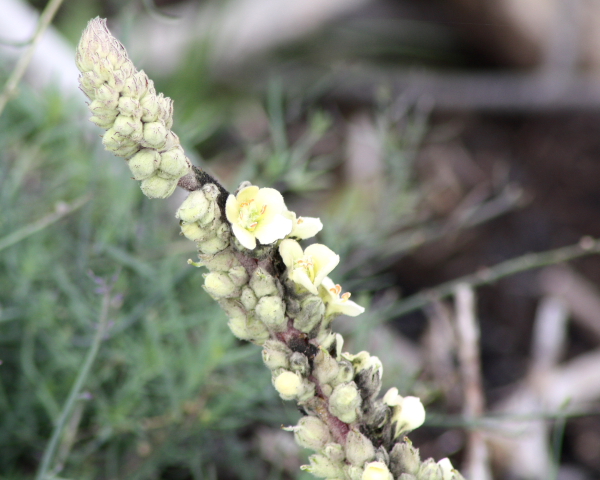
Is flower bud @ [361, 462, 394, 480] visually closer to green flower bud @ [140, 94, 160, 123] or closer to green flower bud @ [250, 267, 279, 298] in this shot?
green flower bud @ [250, 267, 279, 298]

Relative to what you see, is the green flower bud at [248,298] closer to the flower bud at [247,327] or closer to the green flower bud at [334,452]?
the flower bud at [247,327]

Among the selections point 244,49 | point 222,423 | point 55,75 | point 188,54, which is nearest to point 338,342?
point 222,423

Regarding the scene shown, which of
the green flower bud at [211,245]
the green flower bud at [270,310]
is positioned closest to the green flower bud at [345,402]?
the green flower bud at [270,310]

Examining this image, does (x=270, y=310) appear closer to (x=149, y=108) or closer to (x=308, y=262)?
(x=308, y=262)

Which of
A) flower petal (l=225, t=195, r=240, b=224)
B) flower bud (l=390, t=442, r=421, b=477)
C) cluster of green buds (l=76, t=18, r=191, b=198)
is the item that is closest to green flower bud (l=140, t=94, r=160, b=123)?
cluster of green buds (l=76, t=18, r=191, b=198)

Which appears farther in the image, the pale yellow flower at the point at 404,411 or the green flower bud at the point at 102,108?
the pale yellow flower at the point at 404,411
